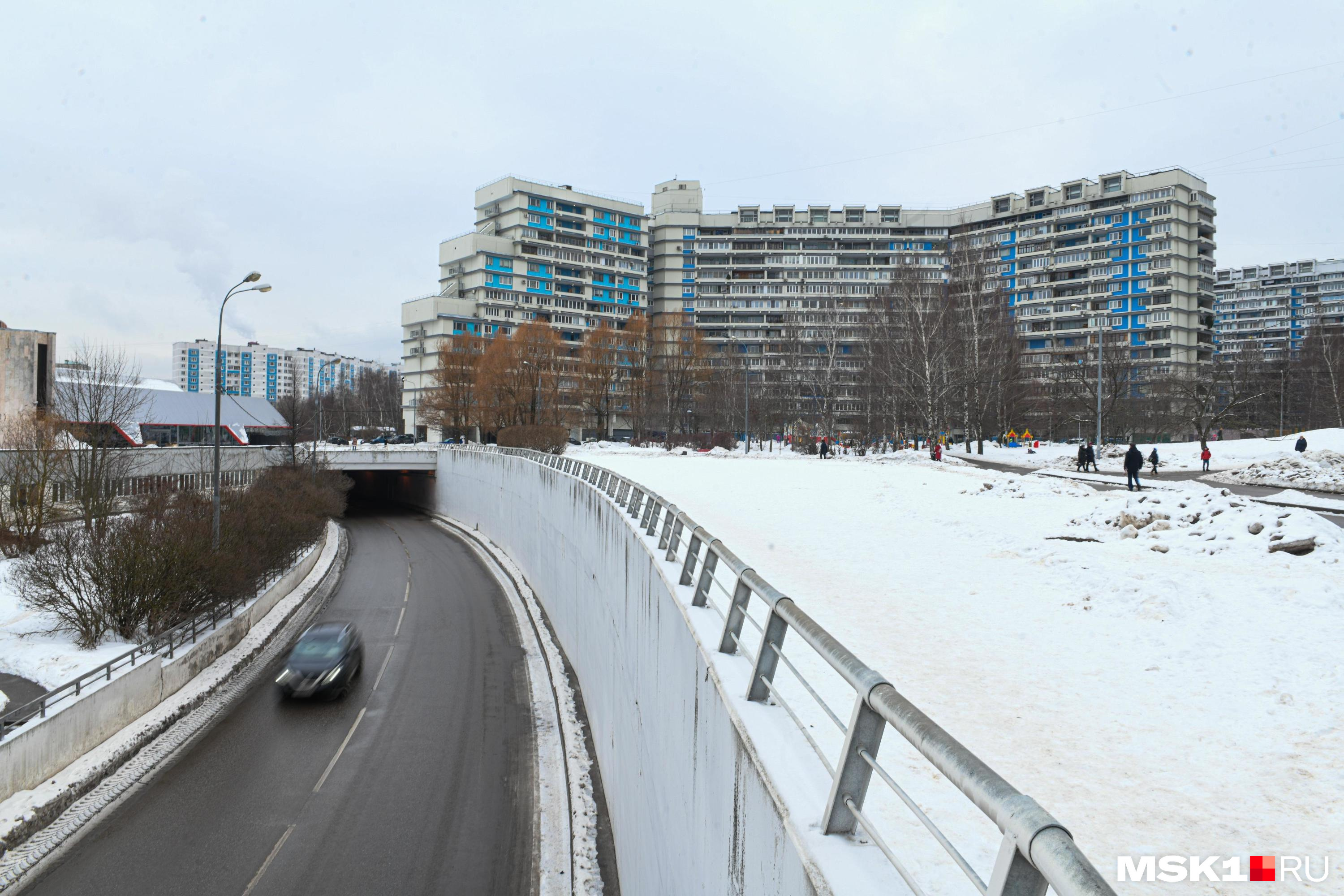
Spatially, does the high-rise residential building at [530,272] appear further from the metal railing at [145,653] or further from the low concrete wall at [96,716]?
the low concrete wall at [96,716]

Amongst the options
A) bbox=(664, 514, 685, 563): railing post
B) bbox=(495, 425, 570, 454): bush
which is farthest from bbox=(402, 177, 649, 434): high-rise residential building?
bbox=(664, 514, 685, 563): railing post

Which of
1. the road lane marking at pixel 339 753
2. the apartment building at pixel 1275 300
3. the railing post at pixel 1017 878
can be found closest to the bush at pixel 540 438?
the road lane marking at pixel 339 753

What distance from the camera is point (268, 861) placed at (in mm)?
13039

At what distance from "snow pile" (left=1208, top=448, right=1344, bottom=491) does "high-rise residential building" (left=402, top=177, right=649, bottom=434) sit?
83810 mm

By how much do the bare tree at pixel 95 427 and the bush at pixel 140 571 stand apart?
3.73 meters

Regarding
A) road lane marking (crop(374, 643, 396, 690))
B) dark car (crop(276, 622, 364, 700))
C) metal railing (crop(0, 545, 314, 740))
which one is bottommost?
road lane marking (crop(374, 643, 396, 690))

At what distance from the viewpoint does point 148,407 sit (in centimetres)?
6681

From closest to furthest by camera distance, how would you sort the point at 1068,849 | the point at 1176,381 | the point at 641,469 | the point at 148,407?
the point at 1068,849 < the point at 641,469 < the point at 1176,381 < the point at 148,407

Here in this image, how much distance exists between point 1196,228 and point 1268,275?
337 feet

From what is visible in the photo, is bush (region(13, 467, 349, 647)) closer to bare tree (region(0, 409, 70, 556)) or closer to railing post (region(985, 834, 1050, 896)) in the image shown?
bare tree (region(0, 409, 70, 556))

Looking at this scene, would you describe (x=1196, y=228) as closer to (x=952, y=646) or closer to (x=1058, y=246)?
(x=1058, y=246)

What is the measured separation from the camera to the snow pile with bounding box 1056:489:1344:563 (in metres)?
11.1

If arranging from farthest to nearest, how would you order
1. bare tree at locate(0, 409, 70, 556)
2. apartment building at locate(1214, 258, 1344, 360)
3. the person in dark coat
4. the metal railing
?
1. apartment building at locate(1214, 258, 1344, 360)
2. bare tree at locate(0, 409, 70, 556)
3. the person in dark coat
4. the metal railing

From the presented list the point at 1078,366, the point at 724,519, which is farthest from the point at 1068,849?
the point at 1078,366
